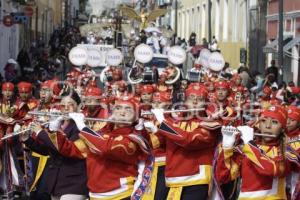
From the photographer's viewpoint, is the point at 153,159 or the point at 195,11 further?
the point at 195,11

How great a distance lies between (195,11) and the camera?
5519 centimetres

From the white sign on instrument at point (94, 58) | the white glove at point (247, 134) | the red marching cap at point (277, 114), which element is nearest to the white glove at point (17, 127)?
the white glove at point (247, 134)

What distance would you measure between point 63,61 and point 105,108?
27392 mm

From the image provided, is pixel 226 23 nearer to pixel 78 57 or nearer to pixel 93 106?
pixel 78 57

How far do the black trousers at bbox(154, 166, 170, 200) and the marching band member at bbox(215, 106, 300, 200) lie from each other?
137cm

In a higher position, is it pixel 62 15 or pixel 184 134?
pixel 62 15

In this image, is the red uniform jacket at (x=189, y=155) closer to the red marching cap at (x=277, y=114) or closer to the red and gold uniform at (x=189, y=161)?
the red and gold uniform at (x=189, y=161)

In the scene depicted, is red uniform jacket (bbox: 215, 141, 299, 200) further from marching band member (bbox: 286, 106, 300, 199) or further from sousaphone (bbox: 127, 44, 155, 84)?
sousaphone (bbox: 127, 44, 155, 84)

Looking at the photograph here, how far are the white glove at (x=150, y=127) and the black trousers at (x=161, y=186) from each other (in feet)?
2.62

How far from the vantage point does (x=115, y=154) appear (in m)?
7.27

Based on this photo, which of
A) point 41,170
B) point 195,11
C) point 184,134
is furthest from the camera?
point 195,11

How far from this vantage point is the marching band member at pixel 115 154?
729 cm

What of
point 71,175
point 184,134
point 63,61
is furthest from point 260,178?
point 63,61

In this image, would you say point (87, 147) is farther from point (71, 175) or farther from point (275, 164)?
point (275, 164)
